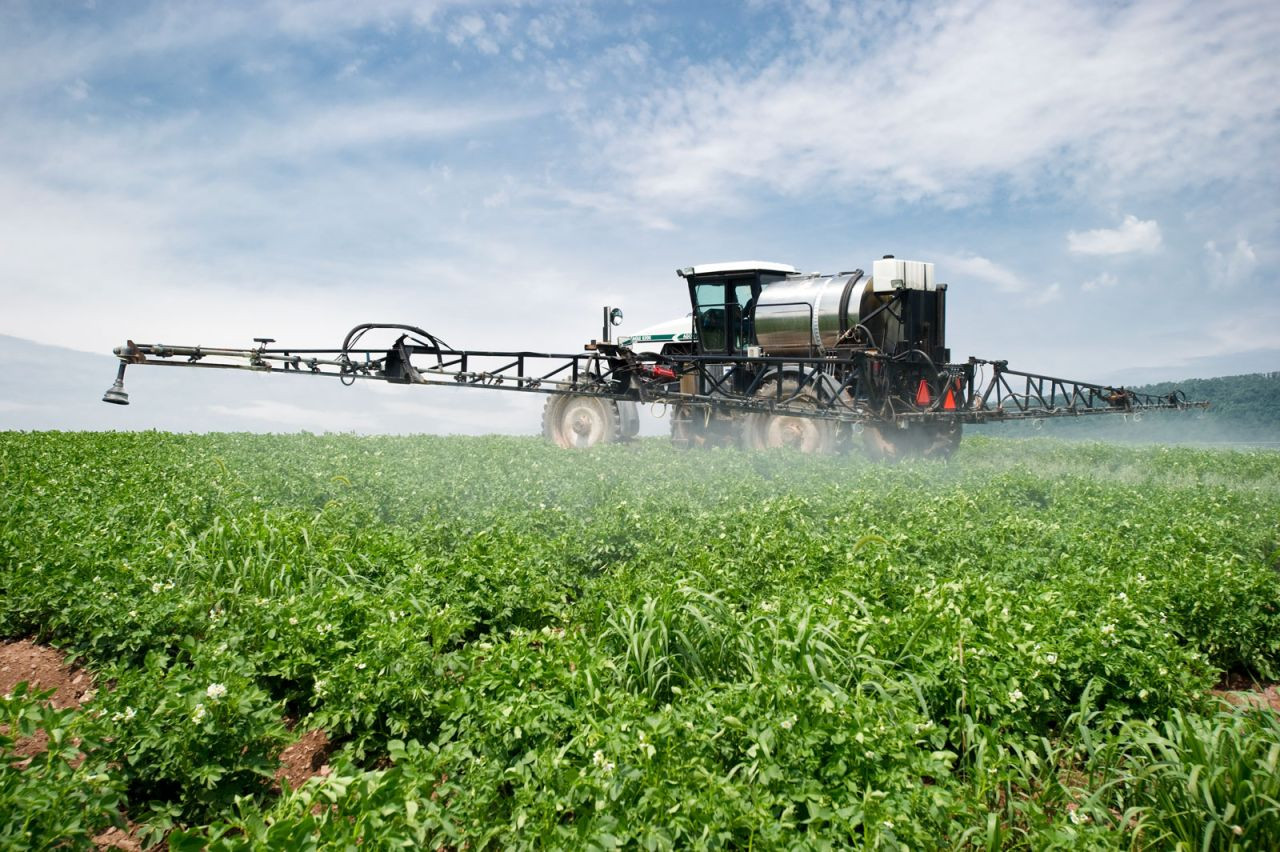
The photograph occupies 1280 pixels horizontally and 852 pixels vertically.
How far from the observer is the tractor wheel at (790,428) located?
50.9 feet

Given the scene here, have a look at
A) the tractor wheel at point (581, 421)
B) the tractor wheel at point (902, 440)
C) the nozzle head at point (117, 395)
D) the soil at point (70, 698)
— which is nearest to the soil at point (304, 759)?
the soil at point (70, 698)

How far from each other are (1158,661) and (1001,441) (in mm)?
19832

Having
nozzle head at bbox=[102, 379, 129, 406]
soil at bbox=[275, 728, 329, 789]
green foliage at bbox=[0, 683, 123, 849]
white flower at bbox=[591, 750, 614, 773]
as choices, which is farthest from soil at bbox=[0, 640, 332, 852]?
nozzle head at bbox=[102, 379, 129, 406]

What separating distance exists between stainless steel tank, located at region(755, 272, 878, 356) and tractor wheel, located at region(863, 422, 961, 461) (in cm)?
192

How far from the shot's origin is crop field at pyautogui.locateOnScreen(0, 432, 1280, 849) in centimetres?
314

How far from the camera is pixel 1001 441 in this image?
23000 mm

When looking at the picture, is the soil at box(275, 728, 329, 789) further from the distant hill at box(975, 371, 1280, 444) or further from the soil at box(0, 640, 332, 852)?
the distant hill at box(975, 371, 1280, 444)

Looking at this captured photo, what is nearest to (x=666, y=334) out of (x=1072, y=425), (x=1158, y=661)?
(x=1072, y=425)

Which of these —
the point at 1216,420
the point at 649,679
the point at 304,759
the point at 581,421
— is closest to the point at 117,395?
the point at 581,421

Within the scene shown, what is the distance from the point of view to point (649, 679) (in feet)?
13.2

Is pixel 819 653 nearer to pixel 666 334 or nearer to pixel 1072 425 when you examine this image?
pixel 666 334

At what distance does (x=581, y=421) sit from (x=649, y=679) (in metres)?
14.4

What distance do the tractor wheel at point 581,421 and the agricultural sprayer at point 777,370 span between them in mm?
34

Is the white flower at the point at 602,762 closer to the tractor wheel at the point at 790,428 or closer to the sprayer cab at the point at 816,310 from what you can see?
the tractor wheel at the point at 790,428
